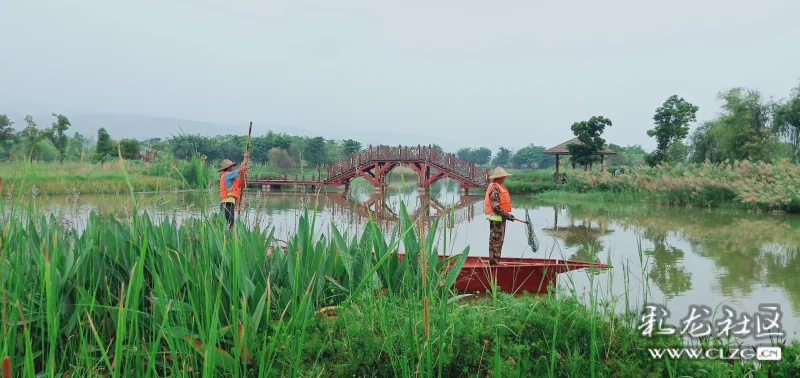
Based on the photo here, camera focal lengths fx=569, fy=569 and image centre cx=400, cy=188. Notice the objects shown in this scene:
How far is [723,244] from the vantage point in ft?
29.0

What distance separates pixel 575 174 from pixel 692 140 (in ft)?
29.9

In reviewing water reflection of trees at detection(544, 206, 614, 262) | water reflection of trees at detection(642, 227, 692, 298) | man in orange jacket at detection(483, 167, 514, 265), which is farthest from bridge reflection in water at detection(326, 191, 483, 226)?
water reflection of trees at detection(642, 227, 692, 298)

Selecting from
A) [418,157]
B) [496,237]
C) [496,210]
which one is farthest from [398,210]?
[418,157]

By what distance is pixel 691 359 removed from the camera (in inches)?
89.0

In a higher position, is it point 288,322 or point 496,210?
point 496,210

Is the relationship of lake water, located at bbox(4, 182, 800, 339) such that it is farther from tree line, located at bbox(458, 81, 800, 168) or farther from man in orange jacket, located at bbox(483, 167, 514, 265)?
tree line, located at bbox(458, 81, 800, 168)

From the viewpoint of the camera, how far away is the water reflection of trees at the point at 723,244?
19.8 ft

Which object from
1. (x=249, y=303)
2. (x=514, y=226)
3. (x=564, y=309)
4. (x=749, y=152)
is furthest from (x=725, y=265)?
(x=749, y=152)

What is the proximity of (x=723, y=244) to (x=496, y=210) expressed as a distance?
541cm

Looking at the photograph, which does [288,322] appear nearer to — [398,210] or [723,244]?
[398,210]

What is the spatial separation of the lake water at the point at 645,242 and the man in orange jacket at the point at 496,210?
1.85 feet

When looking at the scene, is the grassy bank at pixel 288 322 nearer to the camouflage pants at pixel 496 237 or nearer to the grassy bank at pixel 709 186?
the camouflage pants at pixel 496 237

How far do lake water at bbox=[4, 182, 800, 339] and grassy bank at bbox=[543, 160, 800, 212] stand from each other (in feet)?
2.32

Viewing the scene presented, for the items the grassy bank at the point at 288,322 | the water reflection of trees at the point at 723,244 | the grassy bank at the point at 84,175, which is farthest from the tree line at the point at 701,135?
the grassy bank at the point at 288,322
